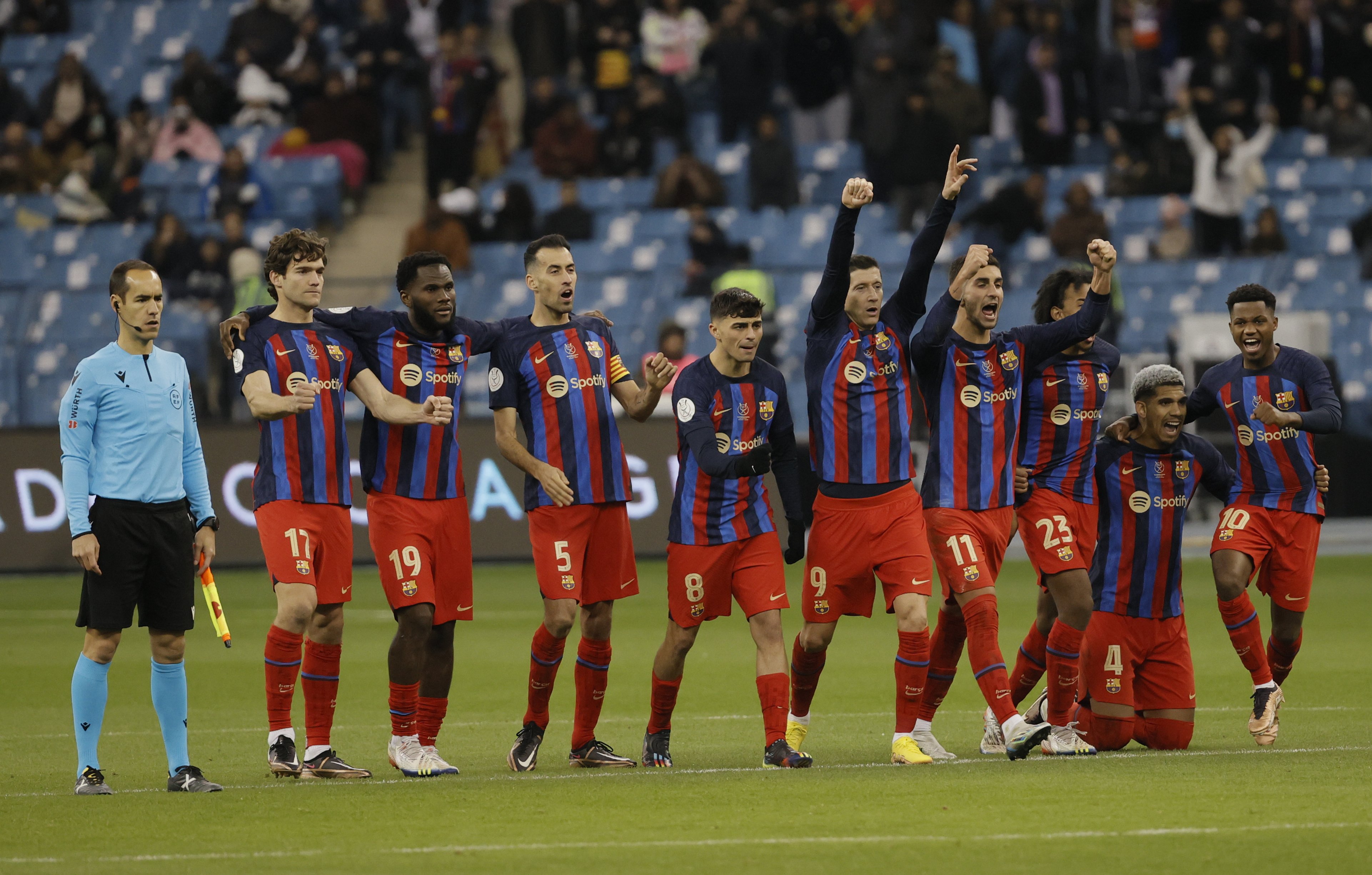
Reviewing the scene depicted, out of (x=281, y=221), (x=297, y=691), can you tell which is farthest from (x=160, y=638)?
(x=281, y=221)

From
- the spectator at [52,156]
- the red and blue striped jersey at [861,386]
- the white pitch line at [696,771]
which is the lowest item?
the white pitch line at [696,771]

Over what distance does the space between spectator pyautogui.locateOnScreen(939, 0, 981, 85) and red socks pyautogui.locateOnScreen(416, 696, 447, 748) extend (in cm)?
1672

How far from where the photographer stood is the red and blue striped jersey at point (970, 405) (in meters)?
8.09

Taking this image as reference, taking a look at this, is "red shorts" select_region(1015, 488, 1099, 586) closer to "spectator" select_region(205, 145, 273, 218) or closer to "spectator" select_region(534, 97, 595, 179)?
"spectator" select_region(534, 97, 595, 179)

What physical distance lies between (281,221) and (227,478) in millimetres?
7235

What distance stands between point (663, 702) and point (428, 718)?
3.31ft

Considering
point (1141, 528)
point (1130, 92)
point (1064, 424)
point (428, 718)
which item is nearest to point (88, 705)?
point (428, 718)

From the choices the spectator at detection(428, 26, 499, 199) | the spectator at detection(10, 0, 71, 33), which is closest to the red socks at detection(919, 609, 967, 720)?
the spectator at detection(428, 26, 499, 199)

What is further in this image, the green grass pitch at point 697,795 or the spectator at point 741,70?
the spectator at point 741,70

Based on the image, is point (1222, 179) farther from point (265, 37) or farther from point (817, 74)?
point (265, 37)

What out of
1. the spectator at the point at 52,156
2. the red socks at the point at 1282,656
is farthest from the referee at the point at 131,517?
the spectator at the point at 52,156

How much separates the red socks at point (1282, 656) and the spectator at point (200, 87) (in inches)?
728

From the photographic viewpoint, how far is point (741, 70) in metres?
22.7

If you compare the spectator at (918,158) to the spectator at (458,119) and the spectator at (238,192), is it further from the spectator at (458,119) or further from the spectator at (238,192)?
the spectator at (238,192)
